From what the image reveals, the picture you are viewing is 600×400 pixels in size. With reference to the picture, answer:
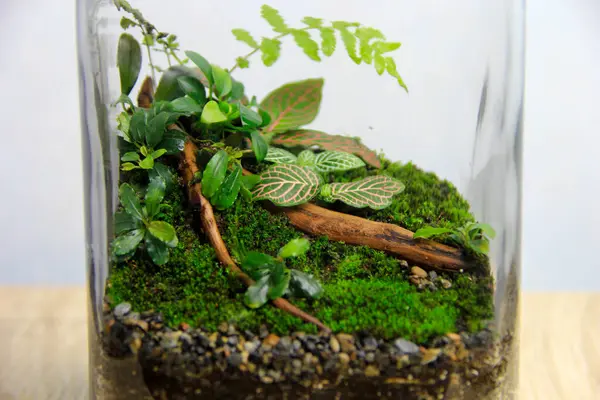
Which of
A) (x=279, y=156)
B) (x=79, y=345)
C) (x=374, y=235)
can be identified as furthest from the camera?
(x=79, y=345)

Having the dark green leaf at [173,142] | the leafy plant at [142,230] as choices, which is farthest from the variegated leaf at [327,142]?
the leafy plant at [142,230]

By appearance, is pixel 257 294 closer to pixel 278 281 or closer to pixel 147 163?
pixel 278 281

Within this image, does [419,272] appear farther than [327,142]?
No

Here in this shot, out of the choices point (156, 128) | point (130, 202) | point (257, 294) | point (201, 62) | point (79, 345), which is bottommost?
point (79, 345)

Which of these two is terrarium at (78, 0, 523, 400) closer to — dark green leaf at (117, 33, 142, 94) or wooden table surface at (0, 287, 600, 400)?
dark green leaf at (117, 33, 142, 94)

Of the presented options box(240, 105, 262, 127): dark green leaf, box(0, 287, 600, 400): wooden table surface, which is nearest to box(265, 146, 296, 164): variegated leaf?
box(240, 105, 262, 127): dark green leaf

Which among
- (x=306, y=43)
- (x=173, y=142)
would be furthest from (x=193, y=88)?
(x=306, y=43)

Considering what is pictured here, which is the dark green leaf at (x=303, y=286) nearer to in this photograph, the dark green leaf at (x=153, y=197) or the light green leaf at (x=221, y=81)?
the dark green leaf at (x=153, y=197)
